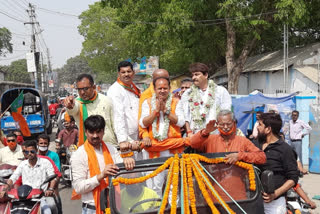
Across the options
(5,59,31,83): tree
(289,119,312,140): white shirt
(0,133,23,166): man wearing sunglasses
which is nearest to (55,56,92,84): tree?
(5,59,31,83): tree

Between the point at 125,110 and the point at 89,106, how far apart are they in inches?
18.2

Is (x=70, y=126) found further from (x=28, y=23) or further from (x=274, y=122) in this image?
(x=28, y=23)

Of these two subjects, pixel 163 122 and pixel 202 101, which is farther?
pixel 202 101

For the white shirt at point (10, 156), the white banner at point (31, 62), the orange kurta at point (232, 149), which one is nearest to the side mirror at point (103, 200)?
the orange kurta at point (232, 149)

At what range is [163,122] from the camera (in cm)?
409

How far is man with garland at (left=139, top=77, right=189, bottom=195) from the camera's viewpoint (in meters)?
4.02

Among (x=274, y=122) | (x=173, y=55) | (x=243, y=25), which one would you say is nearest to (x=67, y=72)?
(x=173, y=55)

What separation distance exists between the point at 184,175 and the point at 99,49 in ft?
114

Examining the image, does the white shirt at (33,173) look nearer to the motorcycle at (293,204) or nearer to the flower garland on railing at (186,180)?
the flower garland on railing at (186,180)

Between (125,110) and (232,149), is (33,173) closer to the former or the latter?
(125,110)

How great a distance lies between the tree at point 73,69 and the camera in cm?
10694

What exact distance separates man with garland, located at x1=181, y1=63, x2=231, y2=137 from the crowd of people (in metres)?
0.01

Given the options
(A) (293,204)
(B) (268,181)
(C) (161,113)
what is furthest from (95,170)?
(A) (293,204)

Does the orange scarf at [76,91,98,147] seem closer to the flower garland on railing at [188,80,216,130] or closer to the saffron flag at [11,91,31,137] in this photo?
the flower garland on railing at [188,80,216,130]
